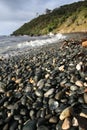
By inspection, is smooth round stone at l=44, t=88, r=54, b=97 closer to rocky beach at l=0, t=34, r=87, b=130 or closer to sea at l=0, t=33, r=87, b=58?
rocky beach at l=0, t=34, r=87, b=130

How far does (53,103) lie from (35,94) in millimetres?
910

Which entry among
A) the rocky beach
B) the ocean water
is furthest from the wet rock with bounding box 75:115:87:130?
the ocean water

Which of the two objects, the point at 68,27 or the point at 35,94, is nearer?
the point at 35,94

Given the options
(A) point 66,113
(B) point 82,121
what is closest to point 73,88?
(A) point 66,113

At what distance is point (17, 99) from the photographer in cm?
651

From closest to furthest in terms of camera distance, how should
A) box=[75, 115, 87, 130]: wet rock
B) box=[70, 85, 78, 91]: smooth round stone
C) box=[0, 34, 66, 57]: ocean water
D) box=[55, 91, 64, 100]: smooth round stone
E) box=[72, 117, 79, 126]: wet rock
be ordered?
1. box=[75, 115, 87, 130]: wet rock
2. box=[72, 117, 79, 126]: wet rock
3. box=[55, 91, 64, 100]: smooth round stone
4. box=[70, 85, 78, 91]: smooth round stone
5. box=[0, 34, 66, 57]: ocean water

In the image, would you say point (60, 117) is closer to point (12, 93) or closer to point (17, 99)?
point (17, 99)

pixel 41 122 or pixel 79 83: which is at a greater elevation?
pixel 79 83

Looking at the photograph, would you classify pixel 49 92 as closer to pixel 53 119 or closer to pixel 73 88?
pixel 73 88

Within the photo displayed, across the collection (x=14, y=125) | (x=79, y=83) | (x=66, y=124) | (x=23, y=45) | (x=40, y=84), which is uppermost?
(x=79, y=83)

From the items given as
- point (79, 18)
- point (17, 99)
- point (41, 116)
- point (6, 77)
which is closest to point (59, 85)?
point (17, 99)

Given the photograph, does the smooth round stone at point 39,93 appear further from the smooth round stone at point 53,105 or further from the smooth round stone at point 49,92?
the smooth round stone at point 53,105

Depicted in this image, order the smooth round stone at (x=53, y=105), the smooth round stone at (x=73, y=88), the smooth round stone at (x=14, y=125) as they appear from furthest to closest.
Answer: the smooth round stone at (x=73, y=88), the smooth round stone at (x=53, y=105), the smooth round stone at (x=14, y=125)

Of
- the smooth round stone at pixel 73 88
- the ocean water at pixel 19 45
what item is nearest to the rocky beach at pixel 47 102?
the smooth round stone at pixel 73 88
